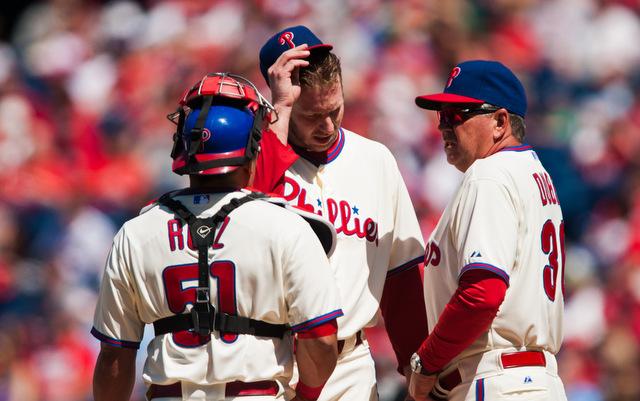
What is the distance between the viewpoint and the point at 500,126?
302cm

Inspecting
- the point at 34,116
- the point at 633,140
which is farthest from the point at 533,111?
the point at 34,116

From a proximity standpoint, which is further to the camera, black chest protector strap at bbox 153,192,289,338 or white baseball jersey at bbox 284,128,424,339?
white baseball jersey at bbox 284,128,424,339

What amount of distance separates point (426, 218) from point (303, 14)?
9.17 feet

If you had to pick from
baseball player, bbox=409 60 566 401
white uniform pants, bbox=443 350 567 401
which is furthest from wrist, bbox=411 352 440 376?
white uniform pants, bbox=443 350 567 401

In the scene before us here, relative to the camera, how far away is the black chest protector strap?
2.33 metres

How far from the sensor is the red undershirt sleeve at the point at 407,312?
3305 millimetres

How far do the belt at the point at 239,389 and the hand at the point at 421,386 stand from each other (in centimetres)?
66

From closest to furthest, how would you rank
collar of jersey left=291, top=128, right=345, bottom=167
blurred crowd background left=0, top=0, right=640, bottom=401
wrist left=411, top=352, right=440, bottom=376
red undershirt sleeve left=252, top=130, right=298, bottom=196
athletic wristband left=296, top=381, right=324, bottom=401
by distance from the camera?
athletic wristband left=296, top=381, right=324, bottom=401, wrist left=411, top=352, right=440, bottom=376, red undershirt sleeve left=252, top=130, right=298, bottom=196, collar of jersey left=291, top=128, right=345, bottom=167, blurred crowd background left=0, top=0, right=640, bottom=401

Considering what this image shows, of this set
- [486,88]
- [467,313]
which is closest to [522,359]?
[467,313]

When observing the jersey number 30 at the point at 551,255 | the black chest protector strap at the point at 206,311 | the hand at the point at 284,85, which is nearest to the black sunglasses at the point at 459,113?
the jersey number 30 at the point at 551,255

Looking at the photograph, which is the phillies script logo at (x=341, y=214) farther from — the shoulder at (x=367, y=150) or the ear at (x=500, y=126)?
the ear at (x=500, y=126)

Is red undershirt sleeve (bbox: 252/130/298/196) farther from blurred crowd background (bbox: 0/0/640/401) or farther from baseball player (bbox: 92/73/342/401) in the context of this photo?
blurred crowd background (bbox: 0/0/640/401)

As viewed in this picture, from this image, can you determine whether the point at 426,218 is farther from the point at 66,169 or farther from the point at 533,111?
the point at 66,169

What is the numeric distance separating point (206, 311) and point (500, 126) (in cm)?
138
